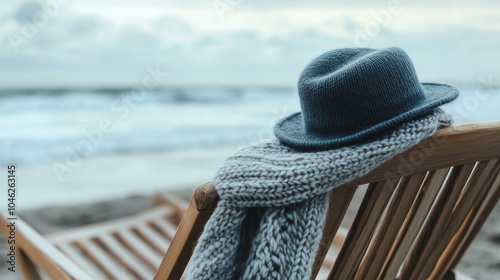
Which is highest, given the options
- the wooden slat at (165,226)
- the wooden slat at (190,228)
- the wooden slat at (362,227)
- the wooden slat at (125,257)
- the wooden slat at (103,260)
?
the wooden slat at (362,227)

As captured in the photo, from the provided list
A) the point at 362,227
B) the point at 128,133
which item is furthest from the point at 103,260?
the point at 128,133

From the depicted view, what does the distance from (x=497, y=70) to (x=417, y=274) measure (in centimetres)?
1162

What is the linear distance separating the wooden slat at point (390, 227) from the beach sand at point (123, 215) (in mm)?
1732

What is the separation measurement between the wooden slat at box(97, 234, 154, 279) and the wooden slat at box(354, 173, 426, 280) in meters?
1.03

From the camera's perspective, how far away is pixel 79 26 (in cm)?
1059

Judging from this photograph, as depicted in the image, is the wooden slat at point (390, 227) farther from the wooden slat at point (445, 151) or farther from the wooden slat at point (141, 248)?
the wooden slat at point (141, 248)

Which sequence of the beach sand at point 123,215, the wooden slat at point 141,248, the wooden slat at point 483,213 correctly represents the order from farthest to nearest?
the beach sand at point 123,215 → the wooden slat at point 141,248 → the wooden slat at point 483,213

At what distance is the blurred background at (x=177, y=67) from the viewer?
6.35 meters

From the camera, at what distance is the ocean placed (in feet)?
14.9

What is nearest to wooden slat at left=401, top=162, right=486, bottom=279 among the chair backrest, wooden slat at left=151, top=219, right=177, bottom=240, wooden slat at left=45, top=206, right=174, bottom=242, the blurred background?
the chair backrest

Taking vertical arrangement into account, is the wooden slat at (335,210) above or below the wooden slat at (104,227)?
above

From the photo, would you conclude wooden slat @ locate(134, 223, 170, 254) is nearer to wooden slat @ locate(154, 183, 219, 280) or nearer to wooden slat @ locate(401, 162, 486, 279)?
wooden slat @ locate(401, 162, 486, 279)

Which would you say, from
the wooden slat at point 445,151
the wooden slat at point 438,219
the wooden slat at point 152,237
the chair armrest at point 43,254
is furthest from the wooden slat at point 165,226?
the wooden slat at point 445,151

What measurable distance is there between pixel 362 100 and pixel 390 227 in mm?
288
